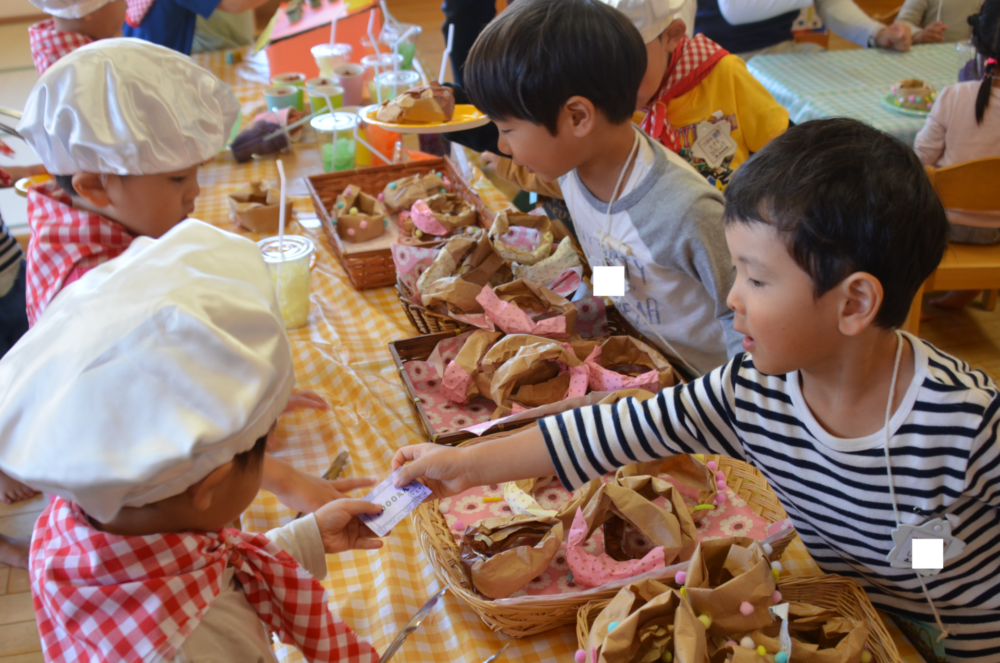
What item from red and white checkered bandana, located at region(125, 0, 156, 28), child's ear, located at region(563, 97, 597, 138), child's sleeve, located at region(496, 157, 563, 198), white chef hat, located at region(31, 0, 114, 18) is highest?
white chef hat, located at region(31, 0, 114, 18)

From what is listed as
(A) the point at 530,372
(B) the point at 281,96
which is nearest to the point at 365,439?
(A) the point at 530,372

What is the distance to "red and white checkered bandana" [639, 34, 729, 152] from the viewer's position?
1.61 meters

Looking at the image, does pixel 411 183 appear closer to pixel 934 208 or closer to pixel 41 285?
pixel 41 285

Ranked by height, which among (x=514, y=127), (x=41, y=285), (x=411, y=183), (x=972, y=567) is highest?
(x=514, y=127)

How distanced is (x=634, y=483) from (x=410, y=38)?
191cm

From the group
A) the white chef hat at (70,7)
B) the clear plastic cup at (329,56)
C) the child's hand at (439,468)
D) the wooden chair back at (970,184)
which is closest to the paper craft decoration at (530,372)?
the child's hand at (439,468)

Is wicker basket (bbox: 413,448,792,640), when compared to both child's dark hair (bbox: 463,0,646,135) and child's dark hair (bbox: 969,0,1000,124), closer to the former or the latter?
child's dark hair (bbox: 463,0,646,135)

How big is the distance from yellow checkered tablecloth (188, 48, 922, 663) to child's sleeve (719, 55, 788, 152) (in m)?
0.63

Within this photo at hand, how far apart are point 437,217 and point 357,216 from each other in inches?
8.2

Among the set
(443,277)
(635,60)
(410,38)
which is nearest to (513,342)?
(443,277)

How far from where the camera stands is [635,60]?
3.96 ft

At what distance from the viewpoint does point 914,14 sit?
291 cm

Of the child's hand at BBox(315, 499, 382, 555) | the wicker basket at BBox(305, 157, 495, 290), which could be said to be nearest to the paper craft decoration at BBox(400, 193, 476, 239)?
the wicker basket at BBox(305, 157, 495, 290)

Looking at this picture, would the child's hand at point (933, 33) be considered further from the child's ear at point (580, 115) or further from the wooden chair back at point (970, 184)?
the child's ear at point (580, 115)
